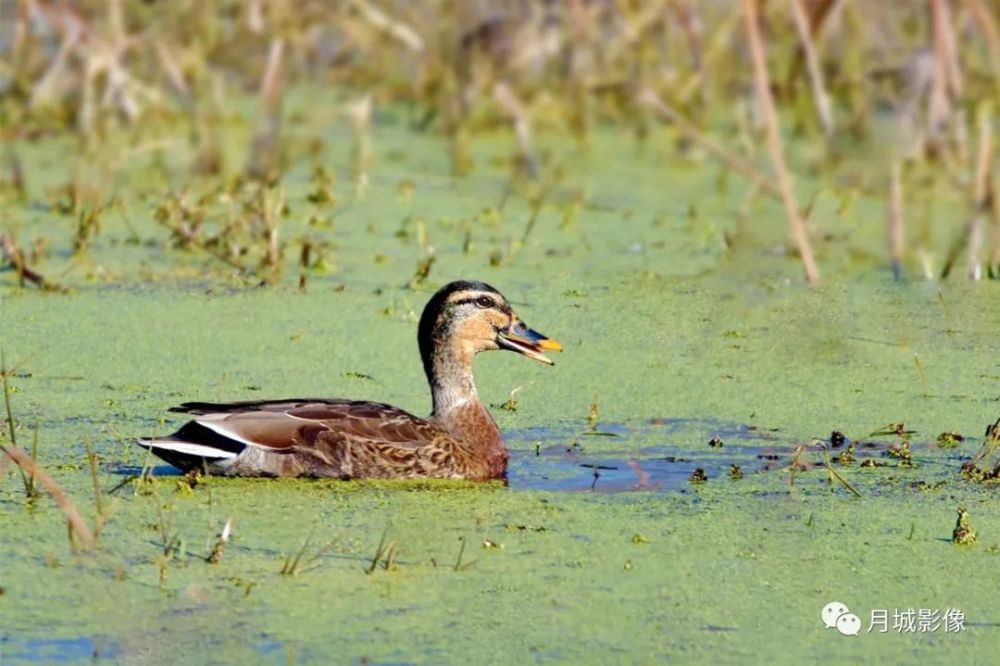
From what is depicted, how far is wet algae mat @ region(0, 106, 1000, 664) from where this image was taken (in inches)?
169

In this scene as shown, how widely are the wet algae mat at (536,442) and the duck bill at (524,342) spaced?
0.22 meters

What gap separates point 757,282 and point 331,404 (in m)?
2.93

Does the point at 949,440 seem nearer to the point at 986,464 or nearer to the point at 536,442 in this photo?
the point at 986,464

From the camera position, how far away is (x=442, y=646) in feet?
13.6

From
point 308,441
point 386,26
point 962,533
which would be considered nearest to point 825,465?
point 962,533

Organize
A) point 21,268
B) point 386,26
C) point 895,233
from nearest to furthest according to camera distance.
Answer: point 21,268 → point 895,233 → point 386,26

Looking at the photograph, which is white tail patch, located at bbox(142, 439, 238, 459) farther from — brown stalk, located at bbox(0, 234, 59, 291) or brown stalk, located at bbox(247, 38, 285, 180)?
brown stalk, located at bbox(247, 38, 285, 180)

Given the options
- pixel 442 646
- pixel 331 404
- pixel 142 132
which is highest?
pixel 142 132

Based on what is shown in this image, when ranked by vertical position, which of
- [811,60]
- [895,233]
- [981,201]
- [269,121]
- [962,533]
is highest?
[811,60]

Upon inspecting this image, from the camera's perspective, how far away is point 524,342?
637 cm

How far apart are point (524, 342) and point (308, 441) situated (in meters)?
1.02

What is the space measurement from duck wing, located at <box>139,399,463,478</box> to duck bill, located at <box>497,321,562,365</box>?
559mm

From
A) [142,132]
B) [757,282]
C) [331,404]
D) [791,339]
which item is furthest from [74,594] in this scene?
[142,132]

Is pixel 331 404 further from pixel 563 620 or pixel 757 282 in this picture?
pixel 757 282
